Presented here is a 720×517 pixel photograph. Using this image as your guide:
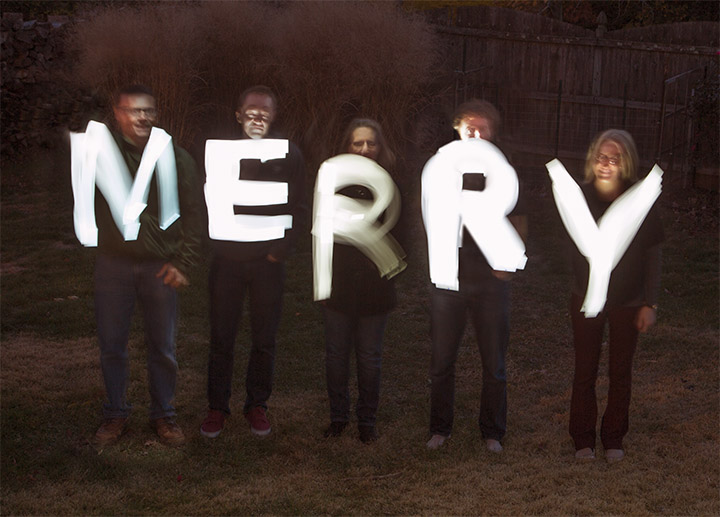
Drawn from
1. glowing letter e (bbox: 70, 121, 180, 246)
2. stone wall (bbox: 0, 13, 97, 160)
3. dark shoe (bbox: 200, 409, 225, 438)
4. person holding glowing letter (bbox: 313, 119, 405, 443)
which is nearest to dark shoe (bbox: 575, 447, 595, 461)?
person holding glowing letter (bbox: 313, 119, 405, 443)

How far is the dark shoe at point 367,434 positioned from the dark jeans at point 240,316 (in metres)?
0.60

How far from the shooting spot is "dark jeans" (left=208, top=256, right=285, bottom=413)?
14.8 feet

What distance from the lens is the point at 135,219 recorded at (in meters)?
4.30

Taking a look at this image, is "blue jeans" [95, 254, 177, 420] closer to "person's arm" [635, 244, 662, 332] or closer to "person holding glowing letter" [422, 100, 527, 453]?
"person holding glowing letter" [422, 100, 527, 453]

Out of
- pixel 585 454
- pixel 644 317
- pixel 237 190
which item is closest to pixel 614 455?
pixel 585 454

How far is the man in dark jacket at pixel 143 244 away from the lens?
432 cm

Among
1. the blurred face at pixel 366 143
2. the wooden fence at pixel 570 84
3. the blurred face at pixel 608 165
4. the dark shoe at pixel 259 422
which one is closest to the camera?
the blurred face at pixel 608 165

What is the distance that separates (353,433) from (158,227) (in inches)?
64.6

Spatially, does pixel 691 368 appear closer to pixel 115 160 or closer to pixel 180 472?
pixel 180 472

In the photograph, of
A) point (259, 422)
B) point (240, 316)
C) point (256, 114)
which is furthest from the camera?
point (259, 422)

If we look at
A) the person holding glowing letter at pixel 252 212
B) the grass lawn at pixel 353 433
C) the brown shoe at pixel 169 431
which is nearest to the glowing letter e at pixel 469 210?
the grass lawn at pixel 353 433

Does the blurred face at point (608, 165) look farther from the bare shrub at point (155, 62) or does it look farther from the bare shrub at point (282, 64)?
the bare shrub at point (155, 62)

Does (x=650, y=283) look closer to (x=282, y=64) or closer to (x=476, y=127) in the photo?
(x=476, y=127)

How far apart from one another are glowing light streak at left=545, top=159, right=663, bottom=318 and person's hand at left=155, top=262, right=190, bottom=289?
205 centimetres
